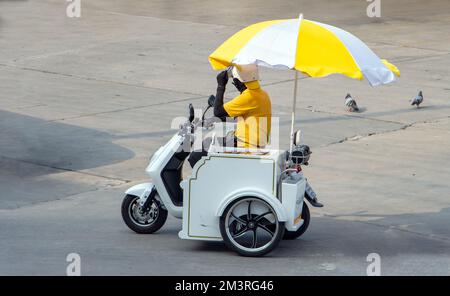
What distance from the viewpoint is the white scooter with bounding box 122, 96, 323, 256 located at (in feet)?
28.4

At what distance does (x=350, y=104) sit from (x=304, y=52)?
21.2 ft

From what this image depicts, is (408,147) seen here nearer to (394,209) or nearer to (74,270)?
(394,209)

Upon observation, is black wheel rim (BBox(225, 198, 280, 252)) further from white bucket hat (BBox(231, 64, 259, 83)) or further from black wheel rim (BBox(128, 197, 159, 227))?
white bucket hat (BBox(231, 64, 259, 83))

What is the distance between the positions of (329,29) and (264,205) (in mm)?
1619

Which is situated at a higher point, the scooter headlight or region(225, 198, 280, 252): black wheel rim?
the scooter headlight

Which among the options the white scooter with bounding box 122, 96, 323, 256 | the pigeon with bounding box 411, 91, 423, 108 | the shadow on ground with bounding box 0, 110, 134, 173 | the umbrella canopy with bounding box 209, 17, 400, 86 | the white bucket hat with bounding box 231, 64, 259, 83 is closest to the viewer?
the umbrella canopy with bounding box 209, 17, 400, 86

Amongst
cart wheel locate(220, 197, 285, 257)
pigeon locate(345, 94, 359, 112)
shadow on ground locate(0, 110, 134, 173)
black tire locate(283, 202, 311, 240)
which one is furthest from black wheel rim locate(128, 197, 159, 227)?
pigeon locate(345, 94, 359, 112)

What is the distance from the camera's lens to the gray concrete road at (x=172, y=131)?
8.84 meters

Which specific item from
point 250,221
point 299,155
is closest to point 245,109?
point 299,155

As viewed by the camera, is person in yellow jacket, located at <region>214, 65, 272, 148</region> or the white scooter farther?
person in yellow jacket, located at <region>214, 65, 272, 148</region>

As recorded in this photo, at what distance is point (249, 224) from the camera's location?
871cm

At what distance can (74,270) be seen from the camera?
8.12 meters

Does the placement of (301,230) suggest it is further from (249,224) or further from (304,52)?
(304,52)

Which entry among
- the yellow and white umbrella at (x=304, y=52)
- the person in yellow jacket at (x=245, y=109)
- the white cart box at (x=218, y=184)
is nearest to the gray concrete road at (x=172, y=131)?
the white cart box at (x=218, y=184)
